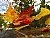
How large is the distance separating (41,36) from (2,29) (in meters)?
0.17

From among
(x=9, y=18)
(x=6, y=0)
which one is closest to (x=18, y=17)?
(x=9, y=18)

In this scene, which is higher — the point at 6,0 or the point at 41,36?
the point at 6,0

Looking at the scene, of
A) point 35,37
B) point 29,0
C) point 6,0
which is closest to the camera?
point 35,37

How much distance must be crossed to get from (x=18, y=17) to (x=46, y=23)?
4.7 inches

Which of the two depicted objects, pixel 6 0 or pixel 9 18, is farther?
pixel 6 0

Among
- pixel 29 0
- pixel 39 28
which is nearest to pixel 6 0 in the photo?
pixel 29 0

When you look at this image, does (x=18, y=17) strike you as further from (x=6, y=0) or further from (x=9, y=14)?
(x=6, y=0)

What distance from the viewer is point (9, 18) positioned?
20.2 inches

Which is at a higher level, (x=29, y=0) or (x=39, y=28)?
(x=29, y=0)

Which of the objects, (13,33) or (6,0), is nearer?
(13,33)

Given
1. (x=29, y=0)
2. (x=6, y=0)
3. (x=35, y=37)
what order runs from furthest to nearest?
(x=6, y=0)
(x=29, y=0)
(x=35, y=37)

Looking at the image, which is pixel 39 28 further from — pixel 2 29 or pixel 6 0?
pixel 6 0

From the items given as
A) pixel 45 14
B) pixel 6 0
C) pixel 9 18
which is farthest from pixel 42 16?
pixel 6 0

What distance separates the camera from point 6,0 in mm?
725
